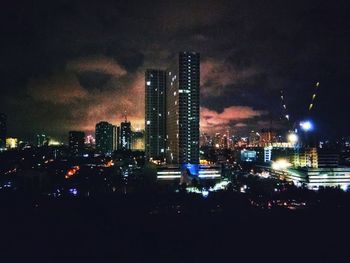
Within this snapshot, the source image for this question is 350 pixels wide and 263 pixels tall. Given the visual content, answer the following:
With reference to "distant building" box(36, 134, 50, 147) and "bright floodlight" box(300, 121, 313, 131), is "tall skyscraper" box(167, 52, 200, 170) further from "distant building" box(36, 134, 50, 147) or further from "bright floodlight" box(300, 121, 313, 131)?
"distant building" box(36, 134, 50, 147)

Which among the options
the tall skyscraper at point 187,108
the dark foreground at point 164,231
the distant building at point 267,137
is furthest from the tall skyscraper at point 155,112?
the distant building at point 267,137

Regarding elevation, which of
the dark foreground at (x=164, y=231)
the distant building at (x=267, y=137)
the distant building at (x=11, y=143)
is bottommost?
the dark foreground at (x=164, y=231)

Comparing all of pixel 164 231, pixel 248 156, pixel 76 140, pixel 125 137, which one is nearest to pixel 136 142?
pixel 125 137

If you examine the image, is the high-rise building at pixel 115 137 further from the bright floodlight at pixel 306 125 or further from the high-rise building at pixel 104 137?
the bright floodlight at pixel 306 125

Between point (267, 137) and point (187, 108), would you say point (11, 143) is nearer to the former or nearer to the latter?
point (187, 108)

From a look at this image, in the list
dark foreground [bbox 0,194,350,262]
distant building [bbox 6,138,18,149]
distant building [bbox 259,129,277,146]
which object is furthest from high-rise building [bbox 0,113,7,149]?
distant building [bbox 259,129,277,146]
